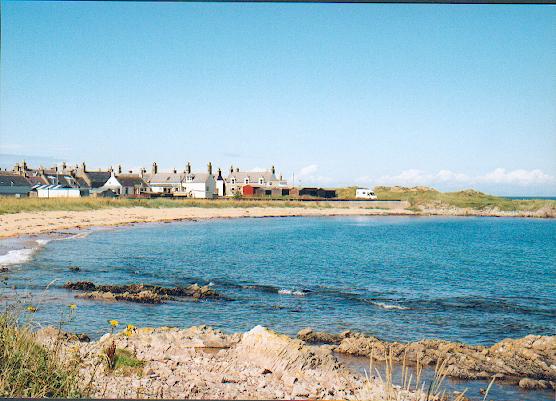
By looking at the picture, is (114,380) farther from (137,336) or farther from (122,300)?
(122,300)

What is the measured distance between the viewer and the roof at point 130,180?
66750 mm

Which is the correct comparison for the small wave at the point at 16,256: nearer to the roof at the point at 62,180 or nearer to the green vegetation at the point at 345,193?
the roof at the point at 62,180

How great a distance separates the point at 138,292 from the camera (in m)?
14.0

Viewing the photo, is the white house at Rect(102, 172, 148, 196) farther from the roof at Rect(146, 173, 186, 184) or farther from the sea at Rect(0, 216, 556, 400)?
the sea at Rect(0, 216, 556, 400)

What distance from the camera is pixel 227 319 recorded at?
465 inches

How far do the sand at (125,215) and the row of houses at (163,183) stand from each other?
14.7 feet

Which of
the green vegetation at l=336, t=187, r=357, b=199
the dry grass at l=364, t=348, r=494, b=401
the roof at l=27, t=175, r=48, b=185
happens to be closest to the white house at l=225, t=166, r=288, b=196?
the green vegetation at l=336, t=187, r=357, b=199

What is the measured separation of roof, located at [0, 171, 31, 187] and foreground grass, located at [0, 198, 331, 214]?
440 inches

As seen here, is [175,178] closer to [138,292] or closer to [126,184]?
[126,184]

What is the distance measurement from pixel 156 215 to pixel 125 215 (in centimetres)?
322

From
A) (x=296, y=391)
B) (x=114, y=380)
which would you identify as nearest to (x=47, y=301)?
(x=114, y=380)

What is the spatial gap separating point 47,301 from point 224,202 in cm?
4568

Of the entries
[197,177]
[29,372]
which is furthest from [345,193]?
[29,372]

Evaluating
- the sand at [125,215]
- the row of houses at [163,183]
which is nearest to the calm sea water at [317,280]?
the sand at [125,215]
